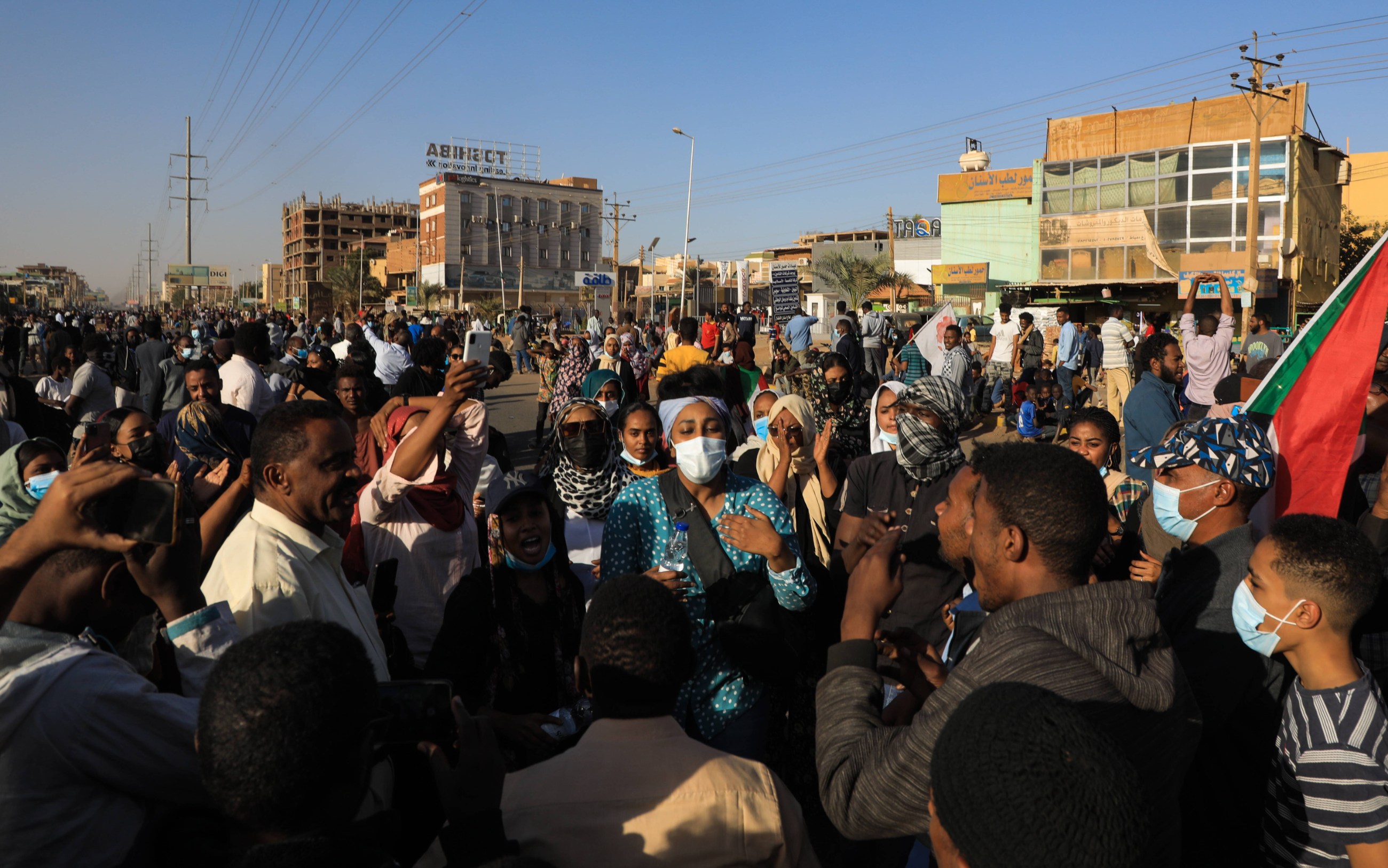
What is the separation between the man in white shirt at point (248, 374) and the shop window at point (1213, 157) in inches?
1575

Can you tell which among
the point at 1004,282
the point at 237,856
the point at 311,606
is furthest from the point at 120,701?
the point at 1004,282

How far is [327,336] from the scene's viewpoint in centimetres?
2230

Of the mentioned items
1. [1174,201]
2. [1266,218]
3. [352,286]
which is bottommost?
[1266,218]

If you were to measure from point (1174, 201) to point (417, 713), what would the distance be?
4302 cm

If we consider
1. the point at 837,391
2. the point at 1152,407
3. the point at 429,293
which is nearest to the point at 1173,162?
the point at 1152,407

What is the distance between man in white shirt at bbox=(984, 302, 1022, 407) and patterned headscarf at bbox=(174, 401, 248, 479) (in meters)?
13.1

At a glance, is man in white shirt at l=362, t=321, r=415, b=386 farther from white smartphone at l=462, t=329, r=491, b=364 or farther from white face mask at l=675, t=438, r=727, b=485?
white face mask at l=675, t=438, r=727, b=485

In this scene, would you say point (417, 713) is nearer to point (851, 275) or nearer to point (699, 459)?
point (699, 459)

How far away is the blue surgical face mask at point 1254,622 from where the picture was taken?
2.42m

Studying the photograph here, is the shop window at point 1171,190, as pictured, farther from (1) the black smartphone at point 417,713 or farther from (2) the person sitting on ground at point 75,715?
(2) the person sitting on ground at point 75,715

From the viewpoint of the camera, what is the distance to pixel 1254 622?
2443 mm

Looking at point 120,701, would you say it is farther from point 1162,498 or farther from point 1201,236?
point 1201,236

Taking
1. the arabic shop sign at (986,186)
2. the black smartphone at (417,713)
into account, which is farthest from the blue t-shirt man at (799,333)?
the arabic shop sign at (986,186)

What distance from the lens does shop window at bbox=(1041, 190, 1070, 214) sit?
41812mm
